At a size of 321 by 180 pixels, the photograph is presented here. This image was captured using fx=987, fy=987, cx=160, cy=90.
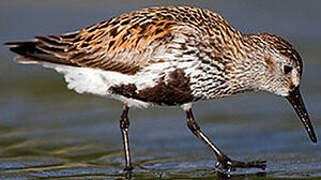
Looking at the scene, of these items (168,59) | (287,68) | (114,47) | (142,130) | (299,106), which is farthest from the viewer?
(142,130)

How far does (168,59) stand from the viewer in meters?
9.52

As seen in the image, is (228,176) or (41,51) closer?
(228,176)

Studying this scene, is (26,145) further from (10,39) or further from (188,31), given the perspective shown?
(10,39)

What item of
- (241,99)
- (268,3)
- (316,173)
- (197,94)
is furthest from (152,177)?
(268,3)

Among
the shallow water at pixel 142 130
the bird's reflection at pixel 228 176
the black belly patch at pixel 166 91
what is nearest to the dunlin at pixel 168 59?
the black belly patch at pixel 166 91

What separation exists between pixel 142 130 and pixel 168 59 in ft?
8.04

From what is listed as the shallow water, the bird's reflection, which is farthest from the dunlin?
the shallow water

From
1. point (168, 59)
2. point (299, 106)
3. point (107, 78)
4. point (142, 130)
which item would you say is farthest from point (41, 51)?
point (299, 106)

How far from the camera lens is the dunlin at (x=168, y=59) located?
9.54 meters

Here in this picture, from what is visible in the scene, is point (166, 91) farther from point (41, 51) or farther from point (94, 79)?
point (41, 51)

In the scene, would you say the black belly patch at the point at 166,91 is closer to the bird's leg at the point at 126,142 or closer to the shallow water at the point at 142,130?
the bird's leg at the point at 126,142

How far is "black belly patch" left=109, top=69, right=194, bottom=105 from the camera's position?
949cm

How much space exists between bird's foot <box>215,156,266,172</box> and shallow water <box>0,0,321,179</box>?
10 centimetres

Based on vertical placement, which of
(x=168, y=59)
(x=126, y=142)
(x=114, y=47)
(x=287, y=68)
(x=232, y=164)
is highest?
(x=114, y=47)
